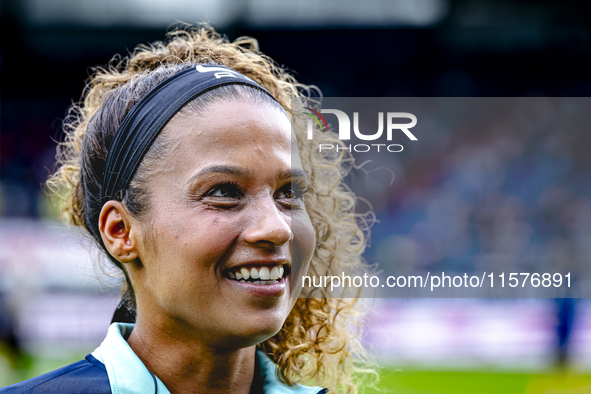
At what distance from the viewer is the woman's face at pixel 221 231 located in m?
1.40

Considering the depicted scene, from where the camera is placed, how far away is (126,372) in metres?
1.51

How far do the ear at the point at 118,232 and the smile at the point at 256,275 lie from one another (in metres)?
0.31

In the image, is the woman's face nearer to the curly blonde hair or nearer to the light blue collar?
the light blue collar

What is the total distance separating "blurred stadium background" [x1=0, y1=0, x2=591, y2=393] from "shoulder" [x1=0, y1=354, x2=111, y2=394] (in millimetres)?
6334

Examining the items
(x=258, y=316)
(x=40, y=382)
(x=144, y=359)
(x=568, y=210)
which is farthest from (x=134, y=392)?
(x=568, y=210)

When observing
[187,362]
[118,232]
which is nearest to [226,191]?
[118,232]

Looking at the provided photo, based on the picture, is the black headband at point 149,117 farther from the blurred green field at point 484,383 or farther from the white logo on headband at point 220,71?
the blurred green field at point 484,383

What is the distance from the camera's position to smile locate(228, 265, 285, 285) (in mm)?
1408

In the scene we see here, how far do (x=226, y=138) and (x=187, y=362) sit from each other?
2.15 feet

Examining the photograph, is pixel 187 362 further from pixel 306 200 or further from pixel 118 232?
pixel 306 200

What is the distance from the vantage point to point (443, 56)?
11.0 metres

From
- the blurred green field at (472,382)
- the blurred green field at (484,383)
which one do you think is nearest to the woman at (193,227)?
the blurred green field at (472,382)

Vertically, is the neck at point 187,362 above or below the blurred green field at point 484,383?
below

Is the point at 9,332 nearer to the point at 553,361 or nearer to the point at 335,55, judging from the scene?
the point at 335,55
